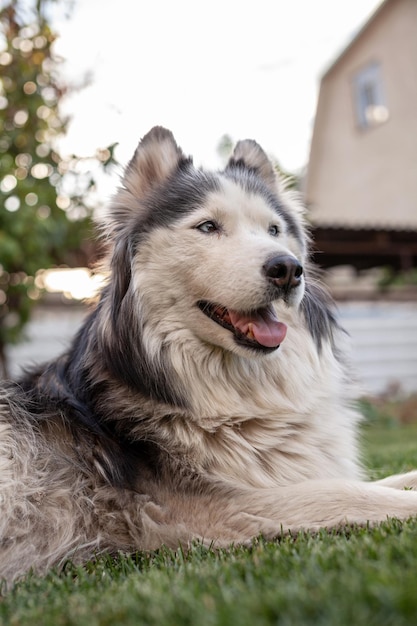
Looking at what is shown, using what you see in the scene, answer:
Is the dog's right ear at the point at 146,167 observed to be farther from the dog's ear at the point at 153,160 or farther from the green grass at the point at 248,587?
the green grass at the point at 248,587

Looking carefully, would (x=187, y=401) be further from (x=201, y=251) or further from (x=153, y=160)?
(x=153, y=160)

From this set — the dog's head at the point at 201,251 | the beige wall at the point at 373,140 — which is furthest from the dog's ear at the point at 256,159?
the beige wall at the point at 373,140

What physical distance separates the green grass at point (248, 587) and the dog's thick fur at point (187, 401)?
0.21 metres

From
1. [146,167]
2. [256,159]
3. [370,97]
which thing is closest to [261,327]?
[146,167]

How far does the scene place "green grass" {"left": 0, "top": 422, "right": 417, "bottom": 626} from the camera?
3.94 ft

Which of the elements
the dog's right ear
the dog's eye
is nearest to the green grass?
the dog's eye

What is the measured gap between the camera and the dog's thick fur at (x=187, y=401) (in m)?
2.40

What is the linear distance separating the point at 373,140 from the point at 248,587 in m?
15.7

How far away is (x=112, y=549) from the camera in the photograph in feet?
8.09

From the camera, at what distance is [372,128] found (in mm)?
15836

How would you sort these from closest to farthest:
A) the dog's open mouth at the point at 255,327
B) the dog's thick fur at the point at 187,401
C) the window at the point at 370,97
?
the dog's thick fur at the point at 187,401 < the dog's open mouth at the point at 255,327 < the window at the point at 370,97

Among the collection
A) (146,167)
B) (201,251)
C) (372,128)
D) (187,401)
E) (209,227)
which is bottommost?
(187,401)

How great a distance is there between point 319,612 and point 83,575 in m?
1.04

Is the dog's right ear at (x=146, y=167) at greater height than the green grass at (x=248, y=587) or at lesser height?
greater
